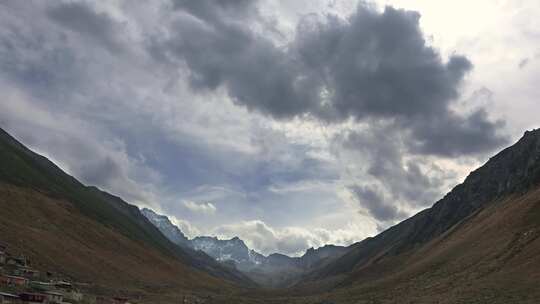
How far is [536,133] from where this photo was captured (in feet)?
460

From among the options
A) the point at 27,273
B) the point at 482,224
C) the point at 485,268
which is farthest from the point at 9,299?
the point at 482,224

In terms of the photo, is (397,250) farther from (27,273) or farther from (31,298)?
(31,298)

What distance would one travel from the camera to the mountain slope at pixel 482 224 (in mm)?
84513

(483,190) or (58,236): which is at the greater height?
(483,190)

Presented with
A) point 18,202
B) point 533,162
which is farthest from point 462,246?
point 18,202

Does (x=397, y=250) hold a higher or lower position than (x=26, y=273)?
higher

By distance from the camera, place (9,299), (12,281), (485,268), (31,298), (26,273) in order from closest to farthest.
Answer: (9,299) < (31,298) < (12,281) < (26,273) < (485,268)

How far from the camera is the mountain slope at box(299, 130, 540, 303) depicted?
277ft

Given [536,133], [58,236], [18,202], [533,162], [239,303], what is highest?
[536,133]

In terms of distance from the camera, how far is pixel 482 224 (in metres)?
113

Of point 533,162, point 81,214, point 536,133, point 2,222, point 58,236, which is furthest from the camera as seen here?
point 81,214

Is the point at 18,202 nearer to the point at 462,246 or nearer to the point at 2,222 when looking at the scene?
the point at 2,222

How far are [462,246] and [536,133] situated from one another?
5655 centimetres

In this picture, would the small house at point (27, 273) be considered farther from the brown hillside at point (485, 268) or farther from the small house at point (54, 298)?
the brown hillside at point (485, 268)
